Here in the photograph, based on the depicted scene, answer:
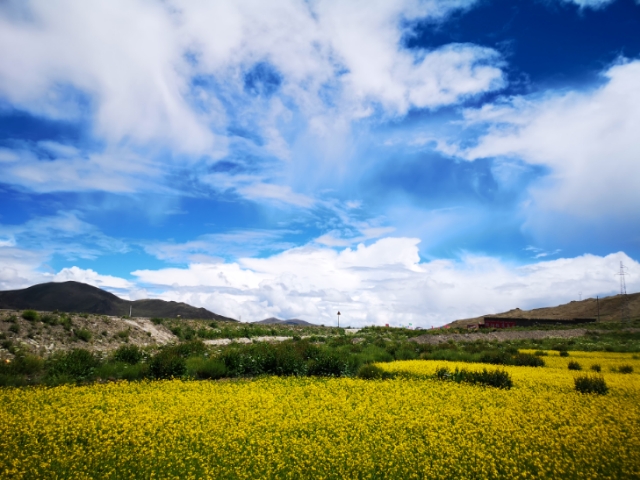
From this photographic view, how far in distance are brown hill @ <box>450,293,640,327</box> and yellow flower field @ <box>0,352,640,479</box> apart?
10985 cm

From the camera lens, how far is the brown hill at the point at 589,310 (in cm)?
10719

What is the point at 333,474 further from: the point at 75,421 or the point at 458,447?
the point at 75,421

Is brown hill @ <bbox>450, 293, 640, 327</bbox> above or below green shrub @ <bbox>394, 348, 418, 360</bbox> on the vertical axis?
above

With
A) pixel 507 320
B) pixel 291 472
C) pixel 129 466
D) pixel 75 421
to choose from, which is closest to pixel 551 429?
pixel 291 472

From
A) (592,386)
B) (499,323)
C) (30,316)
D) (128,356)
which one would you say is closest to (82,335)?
(30,316)

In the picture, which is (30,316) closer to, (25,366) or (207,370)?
(25,366)

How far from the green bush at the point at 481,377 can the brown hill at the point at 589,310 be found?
105 meters

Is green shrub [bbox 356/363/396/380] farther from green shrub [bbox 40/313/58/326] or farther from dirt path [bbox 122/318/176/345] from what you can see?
dirt path [bbox 122/318/176/345]

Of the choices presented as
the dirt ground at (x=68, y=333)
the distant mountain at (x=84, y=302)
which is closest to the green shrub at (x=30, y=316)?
the dirt ground at (x=68, y=333)

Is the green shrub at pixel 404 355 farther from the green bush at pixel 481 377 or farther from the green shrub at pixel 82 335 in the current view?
the green shrub at pixel 82 335

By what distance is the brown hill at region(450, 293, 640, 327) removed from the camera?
10719 centimetres

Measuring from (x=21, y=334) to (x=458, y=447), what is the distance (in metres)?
28.5

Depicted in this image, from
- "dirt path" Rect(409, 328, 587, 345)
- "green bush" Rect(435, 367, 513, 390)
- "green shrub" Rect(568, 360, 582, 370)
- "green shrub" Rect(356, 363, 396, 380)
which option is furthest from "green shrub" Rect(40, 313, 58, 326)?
"green shrub" Rect(568, 360, 582, 370)

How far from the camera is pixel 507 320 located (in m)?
75.1
